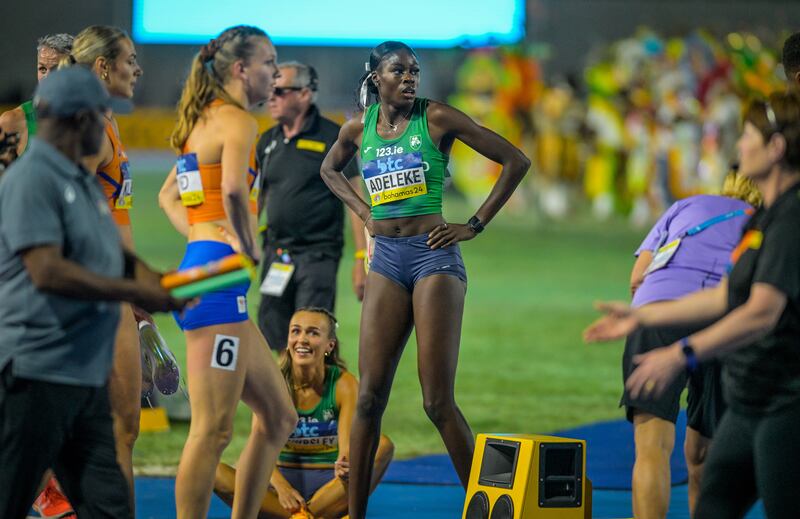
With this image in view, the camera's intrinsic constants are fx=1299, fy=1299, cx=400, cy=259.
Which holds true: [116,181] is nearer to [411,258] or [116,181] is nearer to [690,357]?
[411,258]

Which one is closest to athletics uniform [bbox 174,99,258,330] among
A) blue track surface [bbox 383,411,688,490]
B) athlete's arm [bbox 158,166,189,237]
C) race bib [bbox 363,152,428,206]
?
athlete's arm [bbox 158,166,189,237]

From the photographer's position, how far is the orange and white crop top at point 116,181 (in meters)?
5.04

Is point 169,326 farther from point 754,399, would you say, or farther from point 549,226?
point 549,226

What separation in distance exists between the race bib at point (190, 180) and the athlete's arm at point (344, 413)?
1528 millimetres

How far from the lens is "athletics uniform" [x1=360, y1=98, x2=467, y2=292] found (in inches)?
209

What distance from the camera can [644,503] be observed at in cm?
518

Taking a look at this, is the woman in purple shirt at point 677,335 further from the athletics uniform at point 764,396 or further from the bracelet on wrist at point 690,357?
the bracelet on wrist at point 690,357

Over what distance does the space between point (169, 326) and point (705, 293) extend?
916 cm

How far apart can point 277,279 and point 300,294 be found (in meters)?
0.15

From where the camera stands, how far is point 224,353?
4711 mm

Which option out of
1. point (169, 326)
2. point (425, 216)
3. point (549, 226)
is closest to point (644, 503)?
point (425, 216)

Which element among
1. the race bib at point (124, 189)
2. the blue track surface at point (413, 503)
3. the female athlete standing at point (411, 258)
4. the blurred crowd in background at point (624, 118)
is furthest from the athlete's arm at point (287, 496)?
the blurred crowd in background at point (624, 118)

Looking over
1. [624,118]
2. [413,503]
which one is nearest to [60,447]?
[413,503]

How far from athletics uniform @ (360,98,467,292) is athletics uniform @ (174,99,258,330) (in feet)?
2.43
